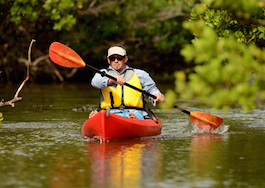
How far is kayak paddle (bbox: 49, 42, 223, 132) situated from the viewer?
32.0ft

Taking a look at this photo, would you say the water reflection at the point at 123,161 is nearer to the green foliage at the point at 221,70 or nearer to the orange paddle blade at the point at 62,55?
the green foliage at the point at 221,70

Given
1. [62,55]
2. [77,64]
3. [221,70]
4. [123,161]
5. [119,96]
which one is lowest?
[123,161]

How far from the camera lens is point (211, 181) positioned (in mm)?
5914

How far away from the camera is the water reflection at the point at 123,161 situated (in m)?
5.93

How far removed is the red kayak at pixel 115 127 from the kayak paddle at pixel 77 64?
1.74 feet

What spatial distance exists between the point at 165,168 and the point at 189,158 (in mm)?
783

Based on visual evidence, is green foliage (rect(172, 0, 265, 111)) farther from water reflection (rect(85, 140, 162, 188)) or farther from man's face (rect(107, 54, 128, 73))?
man's face (rect(107, 54, 128, 73))

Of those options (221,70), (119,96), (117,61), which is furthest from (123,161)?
(221,70)

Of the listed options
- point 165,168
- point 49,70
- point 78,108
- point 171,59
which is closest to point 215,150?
point 165,168

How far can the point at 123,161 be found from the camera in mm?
7070

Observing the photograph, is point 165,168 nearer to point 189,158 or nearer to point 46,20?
point 189,158

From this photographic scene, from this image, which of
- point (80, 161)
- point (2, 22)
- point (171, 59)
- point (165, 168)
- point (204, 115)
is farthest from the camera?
point (171, 59)

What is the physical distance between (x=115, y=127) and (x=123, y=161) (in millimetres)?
1778

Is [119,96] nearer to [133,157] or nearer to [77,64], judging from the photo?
[77,64]
